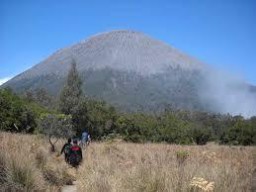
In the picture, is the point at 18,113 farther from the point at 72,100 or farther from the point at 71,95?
the point at 71,95

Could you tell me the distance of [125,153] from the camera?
64.5ft

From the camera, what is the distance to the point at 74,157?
49.7 ft

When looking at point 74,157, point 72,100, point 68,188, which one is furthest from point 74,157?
point 72,100

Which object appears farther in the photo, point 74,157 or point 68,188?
point 74,157

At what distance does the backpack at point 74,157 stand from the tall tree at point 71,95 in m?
48.5

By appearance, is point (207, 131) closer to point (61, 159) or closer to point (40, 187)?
point (61, 159)

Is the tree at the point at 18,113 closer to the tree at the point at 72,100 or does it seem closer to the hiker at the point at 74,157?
the tree at the point at 72,100

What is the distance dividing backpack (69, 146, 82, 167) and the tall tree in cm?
4853

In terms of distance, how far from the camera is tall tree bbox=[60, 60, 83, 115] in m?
64.3

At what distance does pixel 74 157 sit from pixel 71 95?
1991 inches

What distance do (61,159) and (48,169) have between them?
166 inches

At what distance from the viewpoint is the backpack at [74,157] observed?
15.1 metres

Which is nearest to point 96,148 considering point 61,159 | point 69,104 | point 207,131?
point 61,159

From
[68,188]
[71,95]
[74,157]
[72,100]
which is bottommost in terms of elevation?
[68,188]
